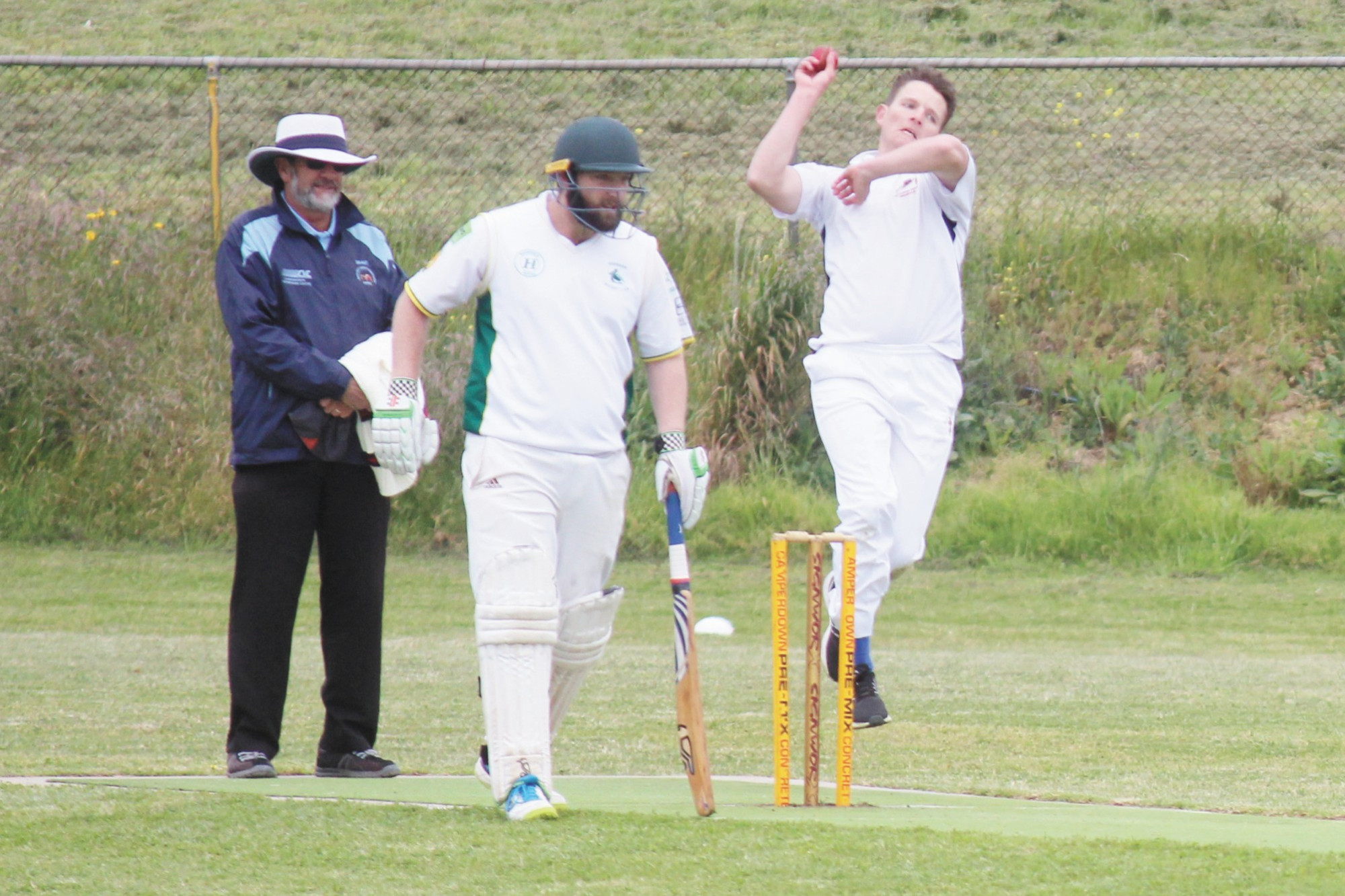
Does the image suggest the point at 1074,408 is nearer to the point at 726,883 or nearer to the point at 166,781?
the point at 166,781

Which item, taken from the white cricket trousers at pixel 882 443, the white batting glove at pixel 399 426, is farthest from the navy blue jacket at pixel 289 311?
the white cricket trousers at pixel 882 443

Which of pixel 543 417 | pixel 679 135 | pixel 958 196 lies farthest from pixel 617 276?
pixel 679 135

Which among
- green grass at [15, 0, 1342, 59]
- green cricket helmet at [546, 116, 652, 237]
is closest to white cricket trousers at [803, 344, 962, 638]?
green cricket helmet at [546, 116, 652, 237]

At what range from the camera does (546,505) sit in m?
4.85

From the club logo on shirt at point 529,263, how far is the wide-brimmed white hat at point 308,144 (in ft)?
3.75

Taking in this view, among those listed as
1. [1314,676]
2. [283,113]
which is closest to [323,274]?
[1314,676]

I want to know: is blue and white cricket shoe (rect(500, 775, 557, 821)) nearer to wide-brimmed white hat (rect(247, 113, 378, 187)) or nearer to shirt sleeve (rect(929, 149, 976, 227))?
wide-brimmed white hat (rect(247, 113, 378, 187))

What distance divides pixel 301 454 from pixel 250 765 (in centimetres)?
95

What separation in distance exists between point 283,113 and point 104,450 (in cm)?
388

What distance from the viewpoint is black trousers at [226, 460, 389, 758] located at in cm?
580

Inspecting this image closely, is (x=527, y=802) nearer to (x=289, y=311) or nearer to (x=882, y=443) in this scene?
(x=289, y=311)

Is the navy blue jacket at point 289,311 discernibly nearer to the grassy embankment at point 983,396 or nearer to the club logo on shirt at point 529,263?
the club logo on shirt at point 529,263

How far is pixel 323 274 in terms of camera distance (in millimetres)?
5922

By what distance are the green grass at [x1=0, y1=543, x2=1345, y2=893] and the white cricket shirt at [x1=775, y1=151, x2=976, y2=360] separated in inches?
58.3
